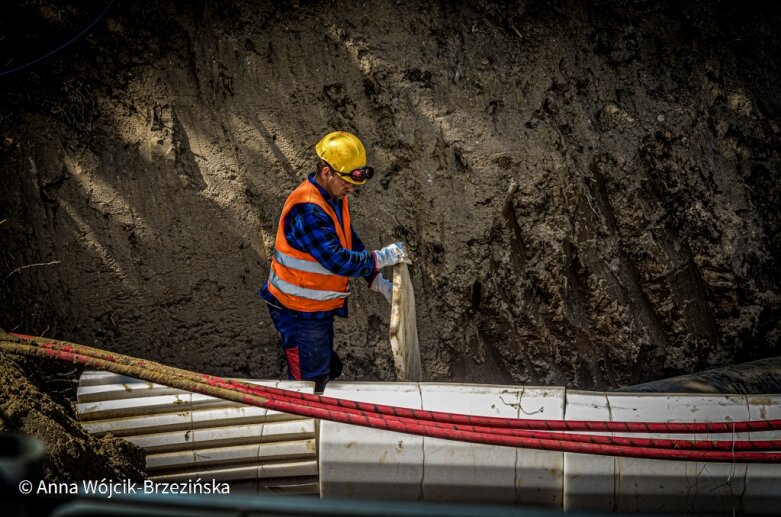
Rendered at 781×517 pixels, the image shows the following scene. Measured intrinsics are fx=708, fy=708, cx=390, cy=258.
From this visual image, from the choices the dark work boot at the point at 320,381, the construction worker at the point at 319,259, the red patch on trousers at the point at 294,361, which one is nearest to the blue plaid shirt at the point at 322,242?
the construction worker at the point at 319,259

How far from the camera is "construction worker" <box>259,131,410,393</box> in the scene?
4199 millimetres

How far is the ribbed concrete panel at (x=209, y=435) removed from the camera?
12.3 ft

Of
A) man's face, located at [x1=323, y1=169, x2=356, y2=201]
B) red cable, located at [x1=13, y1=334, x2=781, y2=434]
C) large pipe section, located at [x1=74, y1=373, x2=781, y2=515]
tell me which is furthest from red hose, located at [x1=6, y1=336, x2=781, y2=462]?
man's face, located at [x1=323, y1=169, x2=356, y2=201]

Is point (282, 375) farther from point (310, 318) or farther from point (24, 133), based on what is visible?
point (24, 133)

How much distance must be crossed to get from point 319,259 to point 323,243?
11cm

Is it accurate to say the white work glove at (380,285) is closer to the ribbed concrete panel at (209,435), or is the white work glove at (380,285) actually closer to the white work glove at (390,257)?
the white work glove at (390,257)

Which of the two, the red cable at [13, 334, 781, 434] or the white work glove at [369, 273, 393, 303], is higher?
the white work glove at [369, 273, 393, 303]

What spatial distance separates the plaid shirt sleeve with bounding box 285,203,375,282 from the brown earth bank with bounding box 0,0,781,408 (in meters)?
1.51

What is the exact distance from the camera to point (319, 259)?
4.20 metres

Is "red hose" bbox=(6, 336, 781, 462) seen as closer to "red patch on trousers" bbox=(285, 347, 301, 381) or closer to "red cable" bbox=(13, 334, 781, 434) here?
"red cable" bbox=(13, 334, 781, 434)

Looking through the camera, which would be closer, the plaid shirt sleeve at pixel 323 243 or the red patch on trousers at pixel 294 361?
the plaid shirt sleeve at pixel 323 243

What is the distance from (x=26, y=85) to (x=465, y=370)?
416 cm

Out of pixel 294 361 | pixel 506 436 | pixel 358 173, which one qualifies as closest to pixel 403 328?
pixel 294 361

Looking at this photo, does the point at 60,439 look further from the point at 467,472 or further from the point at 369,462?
the point at 467,472
